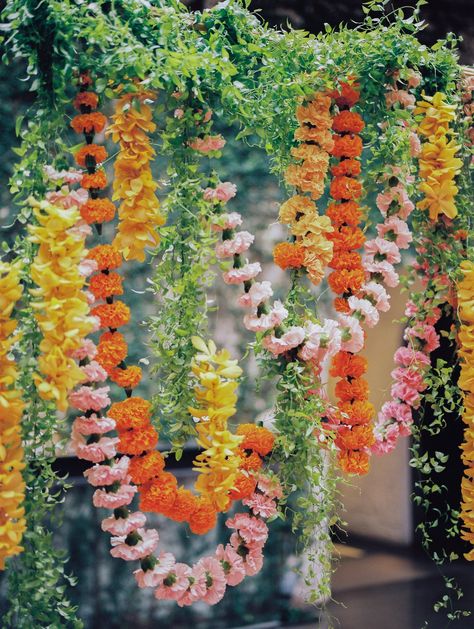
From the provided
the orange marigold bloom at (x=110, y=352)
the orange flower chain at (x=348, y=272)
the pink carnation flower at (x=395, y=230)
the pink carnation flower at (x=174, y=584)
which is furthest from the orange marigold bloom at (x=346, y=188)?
the pink carnation flower at (x=174, y=584)

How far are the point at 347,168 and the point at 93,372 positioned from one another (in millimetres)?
970

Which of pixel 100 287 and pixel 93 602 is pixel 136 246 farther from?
pixel 93 602

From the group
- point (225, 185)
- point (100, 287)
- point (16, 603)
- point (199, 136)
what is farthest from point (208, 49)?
point (16, 603)

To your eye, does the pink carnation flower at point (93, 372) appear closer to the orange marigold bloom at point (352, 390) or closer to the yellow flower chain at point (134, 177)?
the yellow flower chain at point (134, 177)

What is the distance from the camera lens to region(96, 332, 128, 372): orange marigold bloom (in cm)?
198

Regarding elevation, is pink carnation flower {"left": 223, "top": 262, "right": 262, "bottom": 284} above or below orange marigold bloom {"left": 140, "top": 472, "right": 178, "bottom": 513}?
above

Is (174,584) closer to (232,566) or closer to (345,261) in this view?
(232,566)

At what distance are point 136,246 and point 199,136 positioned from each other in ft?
1.20

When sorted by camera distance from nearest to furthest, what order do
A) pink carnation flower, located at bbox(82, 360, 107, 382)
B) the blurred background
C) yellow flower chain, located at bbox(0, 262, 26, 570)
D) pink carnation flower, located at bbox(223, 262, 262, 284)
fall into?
yellow flower chain, located at bbox(0, 262, 26, 570) < pink carnation flower, located at bbox(82, 360, 107, 382) < pink carnation flower, located at bbox(223, 262, 262, 284) < the blurred background


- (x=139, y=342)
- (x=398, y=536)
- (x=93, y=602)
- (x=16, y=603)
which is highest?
(x=16, y=603)

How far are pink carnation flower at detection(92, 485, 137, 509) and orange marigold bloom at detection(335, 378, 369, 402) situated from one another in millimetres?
692

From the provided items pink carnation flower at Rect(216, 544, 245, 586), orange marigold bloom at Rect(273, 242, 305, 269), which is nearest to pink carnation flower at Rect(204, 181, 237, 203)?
orange marigold bloom at Rect(273, 242, 305, 269)

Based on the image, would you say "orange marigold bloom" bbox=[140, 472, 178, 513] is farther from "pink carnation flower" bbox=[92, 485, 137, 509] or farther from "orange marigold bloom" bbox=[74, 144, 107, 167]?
"orange marigold bloom" bbox=[74, 144, 107, 167]

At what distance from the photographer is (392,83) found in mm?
2340
